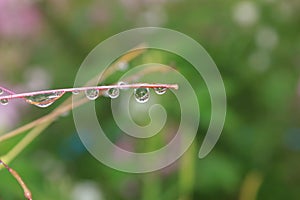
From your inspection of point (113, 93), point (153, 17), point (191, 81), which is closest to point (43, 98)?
point (113, 93)

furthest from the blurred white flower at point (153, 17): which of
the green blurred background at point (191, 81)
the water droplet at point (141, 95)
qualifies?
the water droplet at point (141, 95)

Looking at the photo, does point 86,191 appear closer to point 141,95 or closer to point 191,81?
point 191,81

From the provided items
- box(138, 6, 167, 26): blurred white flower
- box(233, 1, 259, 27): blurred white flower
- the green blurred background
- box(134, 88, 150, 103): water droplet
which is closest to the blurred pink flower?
the green blurred background

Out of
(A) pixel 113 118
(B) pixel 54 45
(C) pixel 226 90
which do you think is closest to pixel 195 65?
(C) pixel 226 90

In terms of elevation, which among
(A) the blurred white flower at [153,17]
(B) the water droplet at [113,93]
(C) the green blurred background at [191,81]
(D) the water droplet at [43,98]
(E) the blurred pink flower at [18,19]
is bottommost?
(D) the water droplet at [43,98]

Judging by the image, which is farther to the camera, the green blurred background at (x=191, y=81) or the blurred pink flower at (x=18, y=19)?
the blurred pink flower at (x=18, y=19)

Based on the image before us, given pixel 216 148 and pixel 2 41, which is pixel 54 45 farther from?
pixel 216 148

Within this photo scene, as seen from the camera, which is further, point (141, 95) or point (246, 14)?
point (246, 14)

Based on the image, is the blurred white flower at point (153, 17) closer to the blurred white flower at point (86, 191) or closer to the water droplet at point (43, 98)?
the blurred white flower at point (86, 191)
